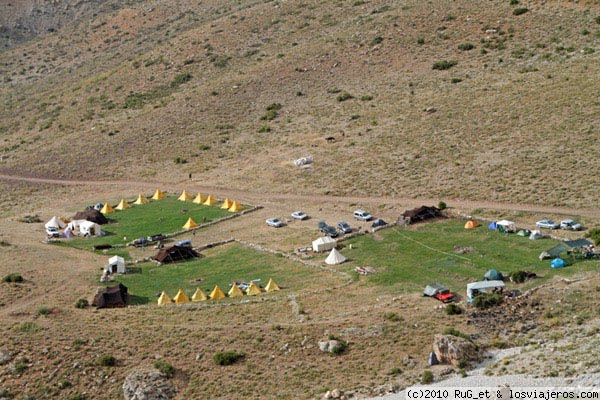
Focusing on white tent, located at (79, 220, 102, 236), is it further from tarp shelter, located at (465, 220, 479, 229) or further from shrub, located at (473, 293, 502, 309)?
shrub, located at (473, 293, 502, 309)

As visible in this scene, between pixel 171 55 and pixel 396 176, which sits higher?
pixel 171 55

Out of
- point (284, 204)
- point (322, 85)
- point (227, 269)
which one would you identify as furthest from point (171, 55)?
point (227, 269)

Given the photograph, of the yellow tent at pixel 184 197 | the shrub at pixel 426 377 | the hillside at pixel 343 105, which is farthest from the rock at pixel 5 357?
the hillside at pixel 343 105

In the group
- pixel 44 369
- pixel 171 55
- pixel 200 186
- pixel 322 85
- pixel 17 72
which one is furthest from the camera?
pixel 17 72

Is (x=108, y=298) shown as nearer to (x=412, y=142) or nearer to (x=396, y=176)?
(x=396, y=176)

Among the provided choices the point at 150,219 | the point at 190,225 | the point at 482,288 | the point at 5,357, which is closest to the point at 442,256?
the point at 482,288

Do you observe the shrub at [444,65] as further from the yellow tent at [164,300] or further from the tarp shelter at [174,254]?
the yellow tent at [164,300]
